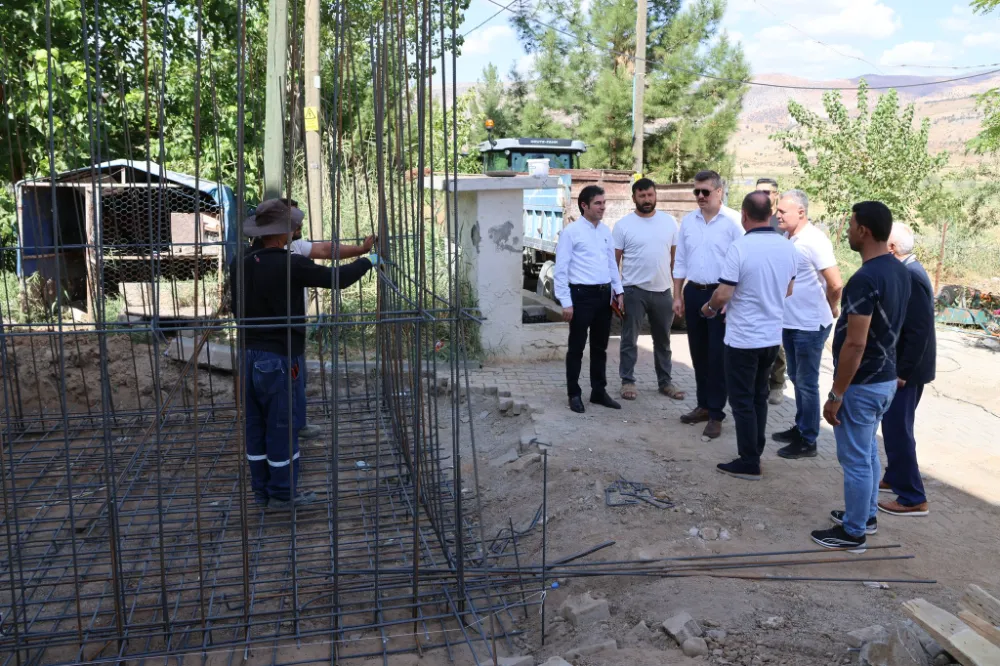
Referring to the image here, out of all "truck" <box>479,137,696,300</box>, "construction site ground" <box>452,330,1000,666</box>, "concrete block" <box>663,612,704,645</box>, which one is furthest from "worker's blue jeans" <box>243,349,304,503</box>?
"truck" <box>479,137,696,300</box>

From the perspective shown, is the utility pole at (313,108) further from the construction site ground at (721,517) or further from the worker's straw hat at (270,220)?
the worker's straw hat at (270,220)

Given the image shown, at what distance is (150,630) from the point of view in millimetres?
3385

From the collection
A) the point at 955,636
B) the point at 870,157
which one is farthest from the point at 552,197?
the point at 955,636

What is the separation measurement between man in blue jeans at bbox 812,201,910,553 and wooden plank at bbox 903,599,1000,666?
3.12ft

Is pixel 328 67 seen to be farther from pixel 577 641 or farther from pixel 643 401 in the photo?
pixel 577 641

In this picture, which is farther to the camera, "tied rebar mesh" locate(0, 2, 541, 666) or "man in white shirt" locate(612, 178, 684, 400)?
"man in white shirt" locate(612, 178, 684, 400)

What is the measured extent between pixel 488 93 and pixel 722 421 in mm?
26706

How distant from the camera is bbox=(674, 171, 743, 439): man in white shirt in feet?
19.1

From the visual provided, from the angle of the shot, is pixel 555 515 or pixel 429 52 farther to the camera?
pixel 555 515

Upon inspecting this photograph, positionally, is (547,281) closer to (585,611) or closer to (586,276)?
(586,276)

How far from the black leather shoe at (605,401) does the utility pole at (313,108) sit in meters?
3.43

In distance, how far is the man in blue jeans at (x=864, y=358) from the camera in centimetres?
379

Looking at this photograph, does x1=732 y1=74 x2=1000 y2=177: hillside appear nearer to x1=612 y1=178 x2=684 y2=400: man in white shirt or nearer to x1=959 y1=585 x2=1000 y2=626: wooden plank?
x1=612 y1=178 x2=684 y2=400: man in white shirt

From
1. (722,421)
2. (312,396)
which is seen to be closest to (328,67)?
(312,396)
